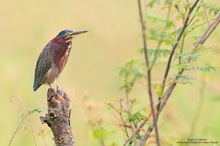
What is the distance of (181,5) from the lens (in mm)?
4047

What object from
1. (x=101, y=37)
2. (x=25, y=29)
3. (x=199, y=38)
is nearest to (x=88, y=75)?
(x=101, y=37)

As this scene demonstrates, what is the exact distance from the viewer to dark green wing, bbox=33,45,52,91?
477 centimetres

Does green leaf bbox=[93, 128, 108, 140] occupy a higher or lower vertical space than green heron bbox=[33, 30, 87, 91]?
lower

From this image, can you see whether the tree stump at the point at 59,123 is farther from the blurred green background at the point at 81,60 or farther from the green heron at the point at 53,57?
the blurred green background at the point at 81,60

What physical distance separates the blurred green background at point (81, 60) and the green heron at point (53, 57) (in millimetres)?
1229

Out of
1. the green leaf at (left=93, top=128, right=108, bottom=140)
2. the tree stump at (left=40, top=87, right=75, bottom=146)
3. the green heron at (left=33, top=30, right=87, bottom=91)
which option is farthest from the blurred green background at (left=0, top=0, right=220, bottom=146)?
the tree stump at (left=40, top=87, right=75, bottom=146)

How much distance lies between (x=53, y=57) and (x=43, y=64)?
0.09m

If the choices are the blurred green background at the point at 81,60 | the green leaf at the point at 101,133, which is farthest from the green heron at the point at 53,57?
the blurred green background at the point at 81,60

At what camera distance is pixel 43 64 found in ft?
15.9

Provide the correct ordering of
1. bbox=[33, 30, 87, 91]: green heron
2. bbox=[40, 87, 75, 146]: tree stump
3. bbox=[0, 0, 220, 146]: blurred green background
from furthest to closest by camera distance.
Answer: bbox=[0, 0, 220, 146]: blurred green background
bbox=[33, 30, 87, 91]: green heron
bbox=[40, 87, 75, 146]: tree stump

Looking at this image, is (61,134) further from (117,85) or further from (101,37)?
(101,37)

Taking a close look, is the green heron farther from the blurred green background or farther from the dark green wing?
the blurred green background

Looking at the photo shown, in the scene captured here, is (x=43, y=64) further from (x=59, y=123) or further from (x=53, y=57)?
(x=59, y=123)

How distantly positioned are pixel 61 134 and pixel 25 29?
796 cm
